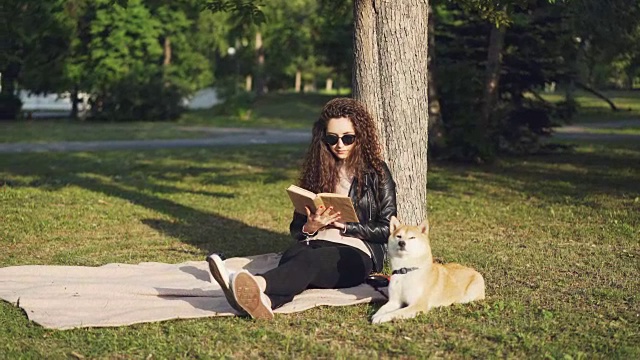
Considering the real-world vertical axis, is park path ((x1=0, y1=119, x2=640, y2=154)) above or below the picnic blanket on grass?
below

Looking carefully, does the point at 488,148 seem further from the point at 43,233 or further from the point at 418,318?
the point at 418,318

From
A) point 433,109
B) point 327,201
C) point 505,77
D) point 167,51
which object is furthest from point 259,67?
point 327,201

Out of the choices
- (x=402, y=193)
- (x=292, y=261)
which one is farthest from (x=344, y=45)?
(x=292, y=261)

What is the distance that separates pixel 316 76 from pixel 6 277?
196ft

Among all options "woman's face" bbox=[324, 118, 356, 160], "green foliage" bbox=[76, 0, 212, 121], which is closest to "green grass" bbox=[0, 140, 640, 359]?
"woman's face" bbox=[324, 118, 356, 160]

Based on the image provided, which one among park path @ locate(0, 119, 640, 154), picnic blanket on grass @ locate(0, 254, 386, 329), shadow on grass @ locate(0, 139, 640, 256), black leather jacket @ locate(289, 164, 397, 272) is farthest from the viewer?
park path @ locate(0, 119, 640, 154)

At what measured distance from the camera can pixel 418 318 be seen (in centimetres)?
621

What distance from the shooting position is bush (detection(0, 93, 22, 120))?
3525 cm

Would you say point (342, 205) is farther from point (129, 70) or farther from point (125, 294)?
point (129, 70)

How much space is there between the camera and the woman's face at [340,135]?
729 centimetres

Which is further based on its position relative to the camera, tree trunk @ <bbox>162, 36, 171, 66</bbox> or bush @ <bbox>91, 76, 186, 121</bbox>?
tree trunk @ <bbox>162, 36, 171, 66</bbox>

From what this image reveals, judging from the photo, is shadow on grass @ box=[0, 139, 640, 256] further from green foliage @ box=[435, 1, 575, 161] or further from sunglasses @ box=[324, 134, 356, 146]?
sunglasses @ box=[324, 134, 356, 146]

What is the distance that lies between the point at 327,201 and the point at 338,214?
157mm

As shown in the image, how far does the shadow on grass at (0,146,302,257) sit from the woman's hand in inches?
105
